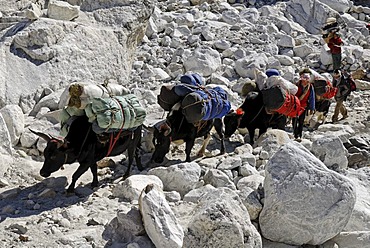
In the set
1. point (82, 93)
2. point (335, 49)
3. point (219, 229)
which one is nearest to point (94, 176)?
point (82, 93)

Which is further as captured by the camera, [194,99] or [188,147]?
[188,147]

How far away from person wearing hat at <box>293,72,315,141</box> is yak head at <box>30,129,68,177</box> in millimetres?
4053

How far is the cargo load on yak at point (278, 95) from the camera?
940 centimetres

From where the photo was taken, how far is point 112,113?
7.18 m

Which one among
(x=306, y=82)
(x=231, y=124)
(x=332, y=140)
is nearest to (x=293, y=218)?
(x=332, y=140)

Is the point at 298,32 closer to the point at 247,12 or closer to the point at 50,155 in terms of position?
the point at 247,12

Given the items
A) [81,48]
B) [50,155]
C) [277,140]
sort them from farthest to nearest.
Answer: [81,48] < [277,140] < [50,155]

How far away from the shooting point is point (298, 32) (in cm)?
1465

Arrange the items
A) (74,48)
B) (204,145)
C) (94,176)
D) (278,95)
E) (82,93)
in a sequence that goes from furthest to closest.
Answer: (74,48) → (278,95) → (204,145) → (94,176) → (82,93)

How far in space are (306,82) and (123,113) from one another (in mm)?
3788

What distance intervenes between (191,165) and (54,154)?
152cm

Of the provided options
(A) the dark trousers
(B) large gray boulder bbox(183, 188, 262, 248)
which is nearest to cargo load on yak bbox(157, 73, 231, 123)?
(A) the dark trousers

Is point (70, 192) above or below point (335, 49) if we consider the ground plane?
above

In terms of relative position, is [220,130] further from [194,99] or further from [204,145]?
[194,99]
